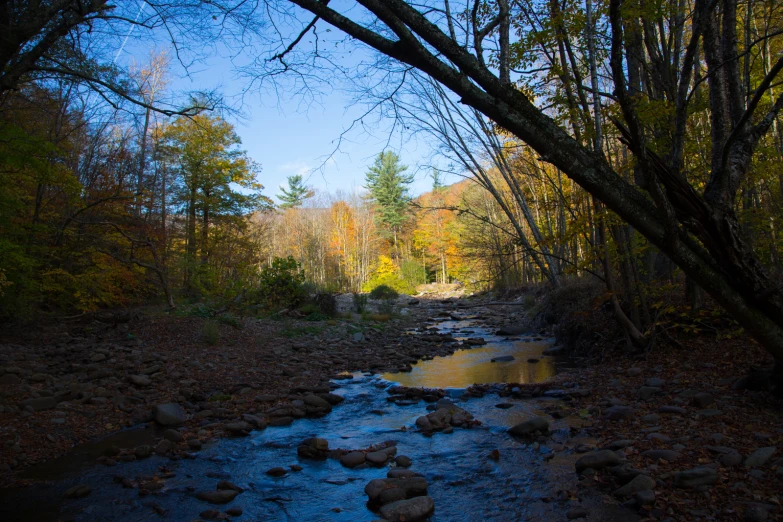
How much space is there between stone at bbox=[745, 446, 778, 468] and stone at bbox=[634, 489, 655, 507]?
76cm

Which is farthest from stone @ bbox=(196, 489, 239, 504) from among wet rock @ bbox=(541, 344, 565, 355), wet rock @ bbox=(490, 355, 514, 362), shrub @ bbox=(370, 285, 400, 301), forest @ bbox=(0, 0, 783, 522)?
shrub @ bbox=(370, 285, 400, 301)

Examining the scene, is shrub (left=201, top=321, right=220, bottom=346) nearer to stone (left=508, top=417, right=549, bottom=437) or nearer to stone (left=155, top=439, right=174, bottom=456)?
stone (left=155, top=439, right=174, bottom=456)

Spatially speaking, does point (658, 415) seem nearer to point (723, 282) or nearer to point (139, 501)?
point (723, 282)

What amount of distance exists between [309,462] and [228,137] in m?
21.0

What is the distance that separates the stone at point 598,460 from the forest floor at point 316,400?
0.06 metres

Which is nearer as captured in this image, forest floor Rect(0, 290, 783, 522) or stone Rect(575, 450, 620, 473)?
forest floor Rect(0, 290, 783, 522)

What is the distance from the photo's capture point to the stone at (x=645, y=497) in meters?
3.12

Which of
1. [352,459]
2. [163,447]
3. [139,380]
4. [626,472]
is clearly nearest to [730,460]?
[626,472]

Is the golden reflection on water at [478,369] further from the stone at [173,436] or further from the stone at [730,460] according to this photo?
the stone at [730,460]

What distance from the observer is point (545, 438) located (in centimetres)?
481

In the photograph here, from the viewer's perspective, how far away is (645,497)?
315 centimetres

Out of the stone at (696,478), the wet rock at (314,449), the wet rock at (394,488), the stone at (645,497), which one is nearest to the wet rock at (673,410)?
the stone at (696,478)

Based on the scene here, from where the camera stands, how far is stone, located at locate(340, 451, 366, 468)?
14.8ft

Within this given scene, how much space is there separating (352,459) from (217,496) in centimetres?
132
